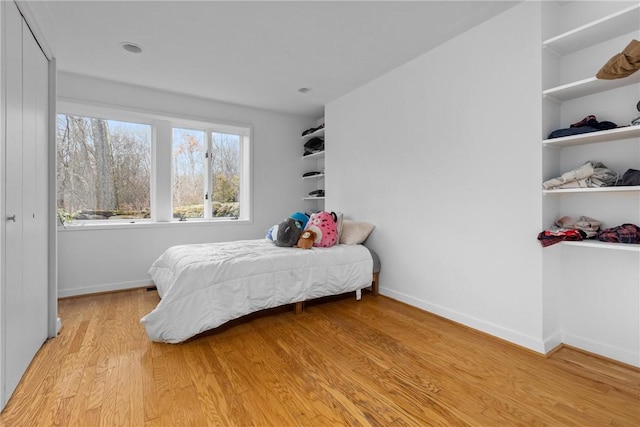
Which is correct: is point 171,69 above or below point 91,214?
above

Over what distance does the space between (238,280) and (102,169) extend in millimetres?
2466

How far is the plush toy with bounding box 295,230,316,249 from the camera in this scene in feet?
10.4

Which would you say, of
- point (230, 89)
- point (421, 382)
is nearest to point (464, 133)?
point (421, 382)

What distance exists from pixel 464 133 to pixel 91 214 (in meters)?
4.05

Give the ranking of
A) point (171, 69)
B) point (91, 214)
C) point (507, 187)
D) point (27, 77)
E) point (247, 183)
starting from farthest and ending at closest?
point (247, 183) < point (91, 214) < point (171, 69) < point (507, 187) < point (27, 77)

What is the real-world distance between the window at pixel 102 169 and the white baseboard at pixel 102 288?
2.60 feet

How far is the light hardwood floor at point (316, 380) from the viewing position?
58.0 inches

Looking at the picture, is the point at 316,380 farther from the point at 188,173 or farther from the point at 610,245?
the point at 188,173

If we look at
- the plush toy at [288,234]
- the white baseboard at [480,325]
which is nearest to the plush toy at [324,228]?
the plush toy at [288,234]

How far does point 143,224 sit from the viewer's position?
374cm

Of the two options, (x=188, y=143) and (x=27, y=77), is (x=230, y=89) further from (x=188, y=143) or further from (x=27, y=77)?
(x=27, y=77)

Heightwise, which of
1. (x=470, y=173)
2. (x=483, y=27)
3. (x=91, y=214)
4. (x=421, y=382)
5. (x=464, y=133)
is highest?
(x=483, y=27)

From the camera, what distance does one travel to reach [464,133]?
2.58 meters

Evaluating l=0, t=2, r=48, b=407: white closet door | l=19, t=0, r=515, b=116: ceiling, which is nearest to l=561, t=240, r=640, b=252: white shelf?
l=19, t=0, r=515, b=116: ceiling
